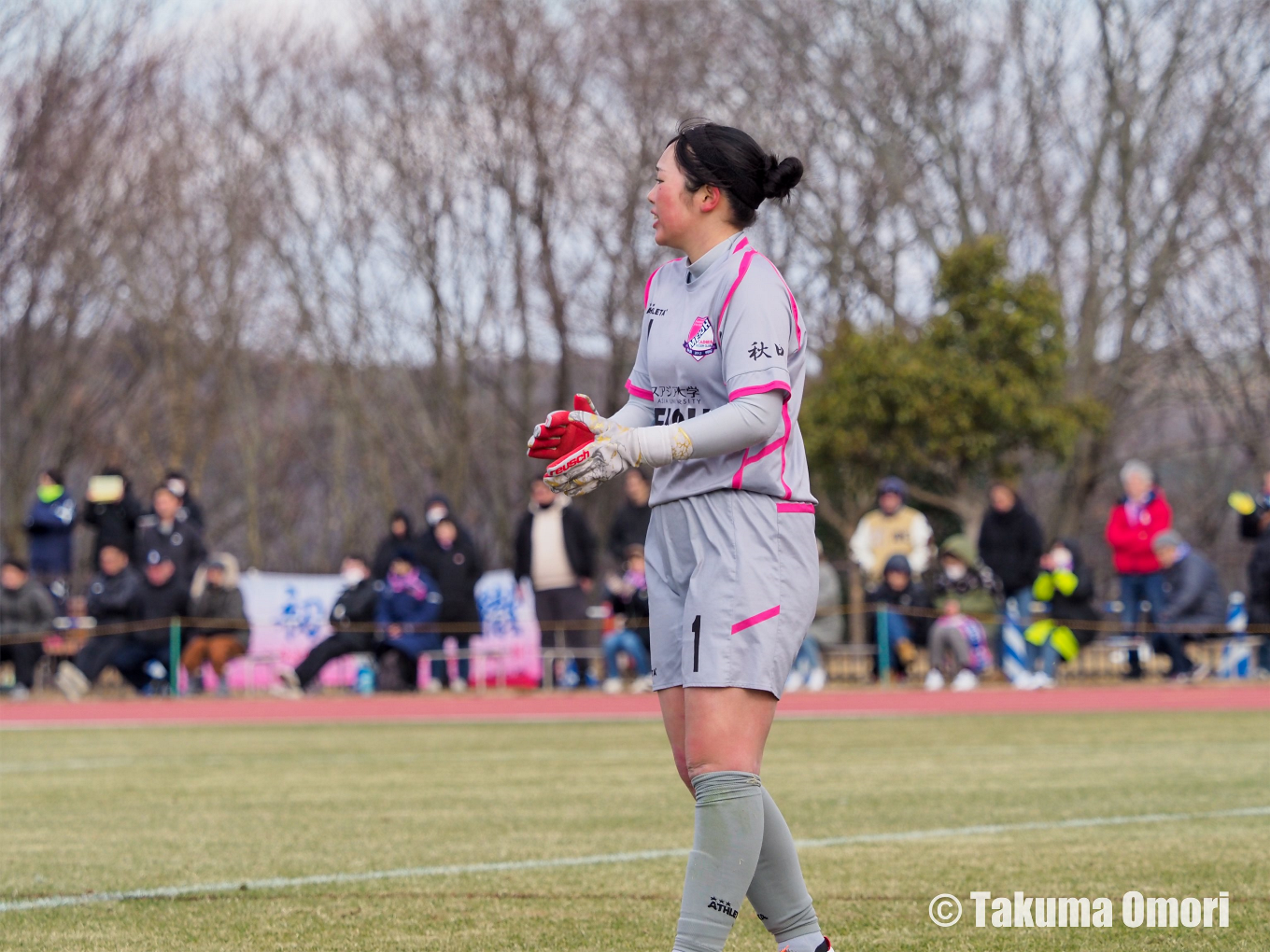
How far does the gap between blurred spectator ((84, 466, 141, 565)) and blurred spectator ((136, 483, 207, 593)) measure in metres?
1.38

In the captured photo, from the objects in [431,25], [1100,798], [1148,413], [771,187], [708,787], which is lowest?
[1100,798]

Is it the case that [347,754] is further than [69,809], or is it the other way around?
[347,754]

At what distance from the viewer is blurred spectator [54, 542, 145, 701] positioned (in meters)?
20.6

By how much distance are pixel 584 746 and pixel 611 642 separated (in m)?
7.94

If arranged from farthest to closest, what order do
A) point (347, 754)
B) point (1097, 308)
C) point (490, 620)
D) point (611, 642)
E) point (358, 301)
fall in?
point (358, 301) < point (1097, 308) < point (490, 620) < point (611, 642) < point (347, 754)

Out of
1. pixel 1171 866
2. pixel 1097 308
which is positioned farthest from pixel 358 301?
pixel 1171 866

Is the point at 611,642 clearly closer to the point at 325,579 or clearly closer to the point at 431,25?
the point at 325,579

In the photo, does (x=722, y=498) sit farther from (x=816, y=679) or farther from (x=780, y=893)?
(x=816, y=679)

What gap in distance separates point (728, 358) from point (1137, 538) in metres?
16.4

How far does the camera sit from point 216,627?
2097cm

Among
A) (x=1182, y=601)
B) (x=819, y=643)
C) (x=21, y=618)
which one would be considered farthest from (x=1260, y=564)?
(x=21, y=618)

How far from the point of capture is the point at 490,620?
2328cm

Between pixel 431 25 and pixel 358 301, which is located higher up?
pixel 431 25

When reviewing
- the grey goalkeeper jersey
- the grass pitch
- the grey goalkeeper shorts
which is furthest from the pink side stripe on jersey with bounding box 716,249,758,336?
the grass pitch
